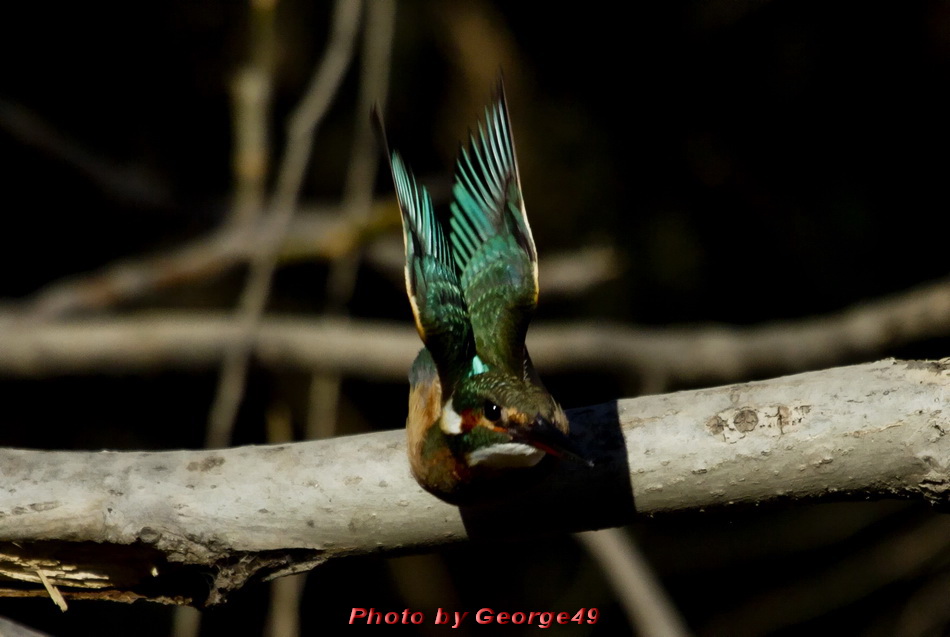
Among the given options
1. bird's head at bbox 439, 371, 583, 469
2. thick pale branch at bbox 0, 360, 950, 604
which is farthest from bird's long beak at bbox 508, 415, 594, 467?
thick pale branch at bbox 0, 360, 950, 604

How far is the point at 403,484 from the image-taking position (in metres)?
1.62

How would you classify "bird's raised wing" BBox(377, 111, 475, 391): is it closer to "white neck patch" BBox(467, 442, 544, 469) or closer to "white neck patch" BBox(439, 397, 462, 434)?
"white neck patch" BBox(439, 397, 462, 434)

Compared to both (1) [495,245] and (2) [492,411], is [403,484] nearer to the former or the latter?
(2) [492,411]

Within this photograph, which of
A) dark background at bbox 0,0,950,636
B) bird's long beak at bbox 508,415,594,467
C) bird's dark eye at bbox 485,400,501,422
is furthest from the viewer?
dark background at bbox 0,0,950,636

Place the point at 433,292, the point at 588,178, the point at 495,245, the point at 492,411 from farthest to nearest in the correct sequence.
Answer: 1. the point at 588,178
2. the point at 495,245
3. the point at 433,292
4. the point at 492,411

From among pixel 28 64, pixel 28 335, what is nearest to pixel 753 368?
pixel 28 335

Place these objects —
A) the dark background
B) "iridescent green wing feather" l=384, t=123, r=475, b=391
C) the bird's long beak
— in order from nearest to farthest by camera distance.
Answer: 1. the bird's long beak
2. "iridescent green wing feather" l=384, t=123, r=475, b=391
3. the dark background

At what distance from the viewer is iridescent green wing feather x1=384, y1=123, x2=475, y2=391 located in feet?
5.49

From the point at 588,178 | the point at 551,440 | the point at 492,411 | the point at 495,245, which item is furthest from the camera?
the point at 588,178

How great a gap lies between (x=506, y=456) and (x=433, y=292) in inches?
12.0

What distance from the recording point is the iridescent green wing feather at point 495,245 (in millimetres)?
1725

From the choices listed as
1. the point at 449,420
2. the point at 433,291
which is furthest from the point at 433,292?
the point at 449,420

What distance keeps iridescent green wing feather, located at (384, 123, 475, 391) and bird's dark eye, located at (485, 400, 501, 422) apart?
0.10 meters

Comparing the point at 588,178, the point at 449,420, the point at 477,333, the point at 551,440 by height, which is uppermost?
the point at 588,178
